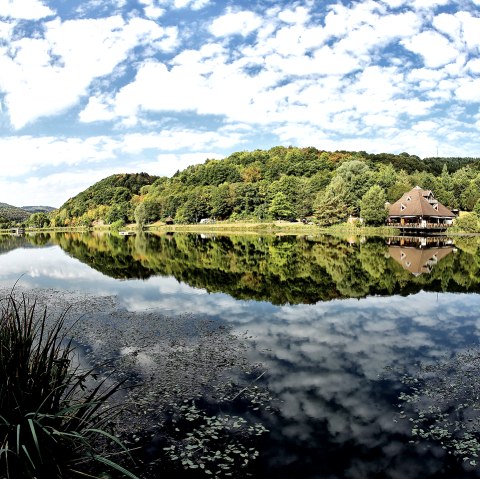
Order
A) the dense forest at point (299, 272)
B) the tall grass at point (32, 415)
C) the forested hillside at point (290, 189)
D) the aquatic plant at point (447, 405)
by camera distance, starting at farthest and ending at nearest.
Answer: the forested hillside at point (290, 189) → the dense forest at point (299, 272) → the aquatic plant at point (447, 405) → the tall grass at point (32, 415)

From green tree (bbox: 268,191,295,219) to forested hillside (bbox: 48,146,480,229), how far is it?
22 cm

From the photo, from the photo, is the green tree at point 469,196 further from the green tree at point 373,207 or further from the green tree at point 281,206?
the green tree at point 281,206

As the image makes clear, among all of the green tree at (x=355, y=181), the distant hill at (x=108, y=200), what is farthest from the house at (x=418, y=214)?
the distant hill at (x=108, y=200)

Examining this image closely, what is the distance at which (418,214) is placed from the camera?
2918 inches

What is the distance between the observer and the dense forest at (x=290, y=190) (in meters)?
84.4

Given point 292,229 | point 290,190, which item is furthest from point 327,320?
point 290,190

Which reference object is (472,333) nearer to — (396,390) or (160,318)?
(396,390)

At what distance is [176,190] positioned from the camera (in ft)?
455

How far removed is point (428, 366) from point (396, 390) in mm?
2133

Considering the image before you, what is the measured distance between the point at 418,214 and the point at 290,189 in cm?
3261

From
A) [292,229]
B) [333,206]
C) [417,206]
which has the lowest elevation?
[292,229]

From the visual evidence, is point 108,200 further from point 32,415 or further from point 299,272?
point 32,415

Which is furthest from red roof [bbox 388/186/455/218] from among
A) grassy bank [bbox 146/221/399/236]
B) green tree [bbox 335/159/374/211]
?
grassy bank [bbox 146/221/399/236]

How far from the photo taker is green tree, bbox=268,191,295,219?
93894mm
